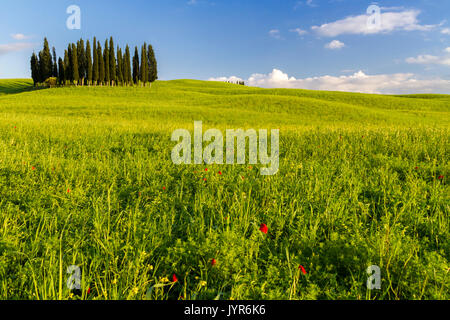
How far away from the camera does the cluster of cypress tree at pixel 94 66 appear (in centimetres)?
5931

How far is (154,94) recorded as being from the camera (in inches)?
1754

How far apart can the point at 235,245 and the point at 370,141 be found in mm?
6905

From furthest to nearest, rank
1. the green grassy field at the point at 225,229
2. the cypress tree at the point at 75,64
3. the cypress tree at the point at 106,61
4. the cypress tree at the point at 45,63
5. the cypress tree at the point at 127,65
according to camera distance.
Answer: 1. the cypress tree at the point at 45,63
2. the cypress tree at the point at 127,65
3. the cypress tree at the point at 106,61
4. the cypress tree at the point at 75,64
5. the green grassy field at the point at 225,229

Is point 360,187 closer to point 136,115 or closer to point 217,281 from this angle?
point 217,281

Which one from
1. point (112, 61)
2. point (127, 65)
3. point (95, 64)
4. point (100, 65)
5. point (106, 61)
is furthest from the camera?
point (127, 65)

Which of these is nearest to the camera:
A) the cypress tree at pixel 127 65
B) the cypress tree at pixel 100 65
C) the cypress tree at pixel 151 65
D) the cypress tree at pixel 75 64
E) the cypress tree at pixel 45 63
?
the cypress tree at pixel 75 64

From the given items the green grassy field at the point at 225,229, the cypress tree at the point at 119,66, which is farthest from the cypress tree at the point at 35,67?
the green grassy field at the point at 225,229

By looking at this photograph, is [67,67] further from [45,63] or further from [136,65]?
[136,65]

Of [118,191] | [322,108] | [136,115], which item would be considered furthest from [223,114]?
[118,191]

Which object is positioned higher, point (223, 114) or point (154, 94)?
point (154, 94)

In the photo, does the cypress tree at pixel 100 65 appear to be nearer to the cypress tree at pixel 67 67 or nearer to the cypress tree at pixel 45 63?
the cypress tree at pixel 67 67

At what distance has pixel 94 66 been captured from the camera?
59500 millimetres

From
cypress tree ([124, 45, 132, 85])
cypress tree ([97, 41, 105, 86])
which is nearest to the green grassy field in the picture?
cypress tree ([97, 41, 105, 86])

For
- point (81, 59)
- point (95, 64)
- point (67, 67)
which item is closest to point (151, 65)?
point (95, 64)
